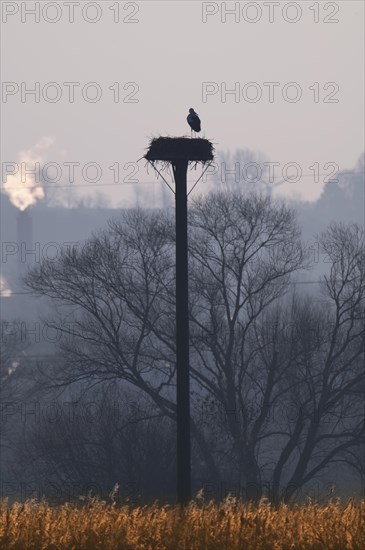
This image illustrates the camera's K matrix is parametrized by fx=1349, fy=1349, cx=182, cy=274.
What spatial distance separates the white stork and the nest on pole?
1.89 metres

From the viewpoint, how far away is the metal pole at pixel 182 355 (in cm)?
1895

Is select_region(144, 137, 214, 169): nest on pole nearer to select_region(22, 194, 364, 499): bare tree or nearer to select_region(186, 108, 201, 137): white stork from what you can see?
select_region(186, 108, 201, 137): white stork

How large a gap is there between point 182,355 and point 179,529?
6168 mm

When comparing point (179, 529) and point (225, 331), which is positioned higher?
point (225, 331)

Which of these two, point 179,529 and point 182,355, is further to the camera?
point 182,355

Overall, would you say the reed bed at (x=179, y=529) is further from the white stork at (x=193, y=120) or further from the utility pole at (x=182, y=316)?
the white stork at (x=193, y=120)

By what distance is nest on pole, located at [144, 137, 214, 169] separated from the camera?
20.2 metres

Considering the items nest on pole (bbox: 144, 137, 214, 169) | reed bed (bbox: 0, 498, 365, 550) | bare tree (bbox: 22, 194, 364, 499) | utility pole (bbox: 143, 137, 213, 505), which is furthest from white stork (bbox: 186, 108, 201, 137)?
bare tree (bbox: 22, 194, 364, 499)

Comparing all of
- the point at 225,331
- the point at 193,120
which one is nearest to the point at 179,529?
the point at 193,120

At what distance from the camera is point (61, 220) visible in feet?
505

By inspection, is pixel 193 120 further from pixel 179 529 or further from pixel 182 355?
pixel 179 529

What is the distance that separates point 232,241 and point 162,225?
239 centimetres

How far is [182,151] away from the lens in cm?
2027

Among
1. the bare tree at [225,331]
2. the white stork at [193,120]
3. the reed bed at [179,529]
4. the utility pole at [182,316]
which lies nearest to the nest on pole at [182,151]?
the utility pole at [182,316]
